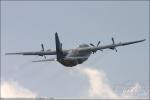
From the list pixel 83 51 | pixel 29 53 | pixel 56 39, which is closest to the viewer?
pixel 56 39

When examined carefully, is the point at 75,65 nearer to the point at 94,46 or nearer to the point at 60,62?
the point at 60,62

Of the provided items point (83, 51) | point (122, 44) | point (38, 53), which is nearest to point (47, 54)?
point (38, 53)

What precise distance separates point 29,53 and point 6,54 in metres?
6.43

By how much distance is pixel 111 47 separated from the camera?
114562 mm

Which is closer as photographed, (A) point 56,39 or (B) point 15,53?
(A) point 56,39

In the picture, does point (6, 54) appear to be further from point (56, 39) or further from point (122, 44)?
point (122, 44)

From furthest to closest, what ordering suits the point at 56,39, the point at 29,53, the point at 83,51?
the point at 29,53, the point at 83,51, the point at 56,39

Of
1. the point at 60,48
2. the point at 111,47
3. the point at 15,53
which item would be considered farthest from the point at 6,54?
the point at 111,47

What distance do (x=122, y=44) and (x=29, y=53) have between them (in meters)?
25.8

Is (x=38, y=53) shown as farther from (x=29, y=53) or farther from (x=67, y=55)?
(x=67, y=55)

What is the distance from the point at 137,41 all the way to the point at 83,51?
588 inches

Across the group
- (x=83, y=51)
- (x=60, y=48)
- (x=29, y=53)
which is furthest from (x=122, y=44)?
(x=29, y=53)

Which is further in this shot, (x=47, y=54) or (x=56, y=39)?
(x=47, y=54)

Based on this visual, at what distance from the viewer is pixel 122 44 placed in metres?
116
